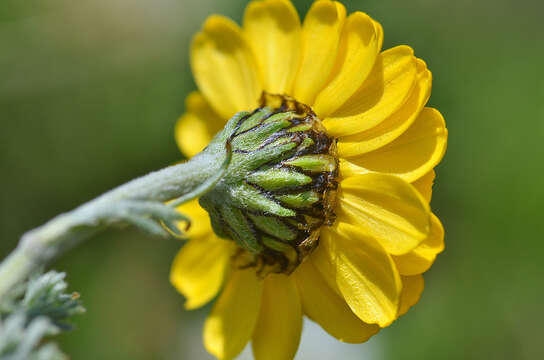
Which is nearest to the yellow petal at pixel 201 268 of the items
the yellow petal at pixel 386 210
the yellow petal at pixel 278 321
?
the yellow petal at pixel 278 321

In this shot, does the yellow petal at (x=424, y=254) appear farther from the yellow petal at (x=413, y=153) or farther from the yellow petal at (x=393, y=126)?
the yellow petal at (x=393, y=126)

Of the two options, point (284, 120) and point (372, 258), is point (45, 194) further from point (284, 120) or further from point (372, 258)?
point (372, 258)

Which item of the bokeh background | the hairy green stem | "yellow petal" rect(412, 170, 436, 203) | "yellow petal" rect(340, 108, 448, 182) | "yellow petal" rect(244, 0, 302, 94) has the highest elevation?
"yellow petal" rect(244, 0, 302, 94)

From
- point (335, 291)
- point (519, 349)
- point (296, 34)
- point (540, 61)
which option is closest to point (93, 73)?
point (296, 34)

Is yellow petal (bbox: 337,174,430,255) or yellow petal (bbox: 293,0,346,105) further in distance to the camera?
yellow petal (bbox: 293,0,346,105)

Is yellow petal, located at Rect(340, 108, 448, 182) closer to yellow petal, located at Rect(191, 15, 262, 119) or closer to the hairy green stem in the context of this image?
the hairy green stem

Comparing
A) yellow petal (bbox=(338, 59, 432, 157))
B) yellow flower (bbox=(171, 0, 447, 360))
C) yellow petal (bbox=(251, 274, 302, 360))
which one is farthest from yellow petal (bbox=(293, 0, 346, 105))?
yellow petal (bbox=(251, 274, 302, 360))
